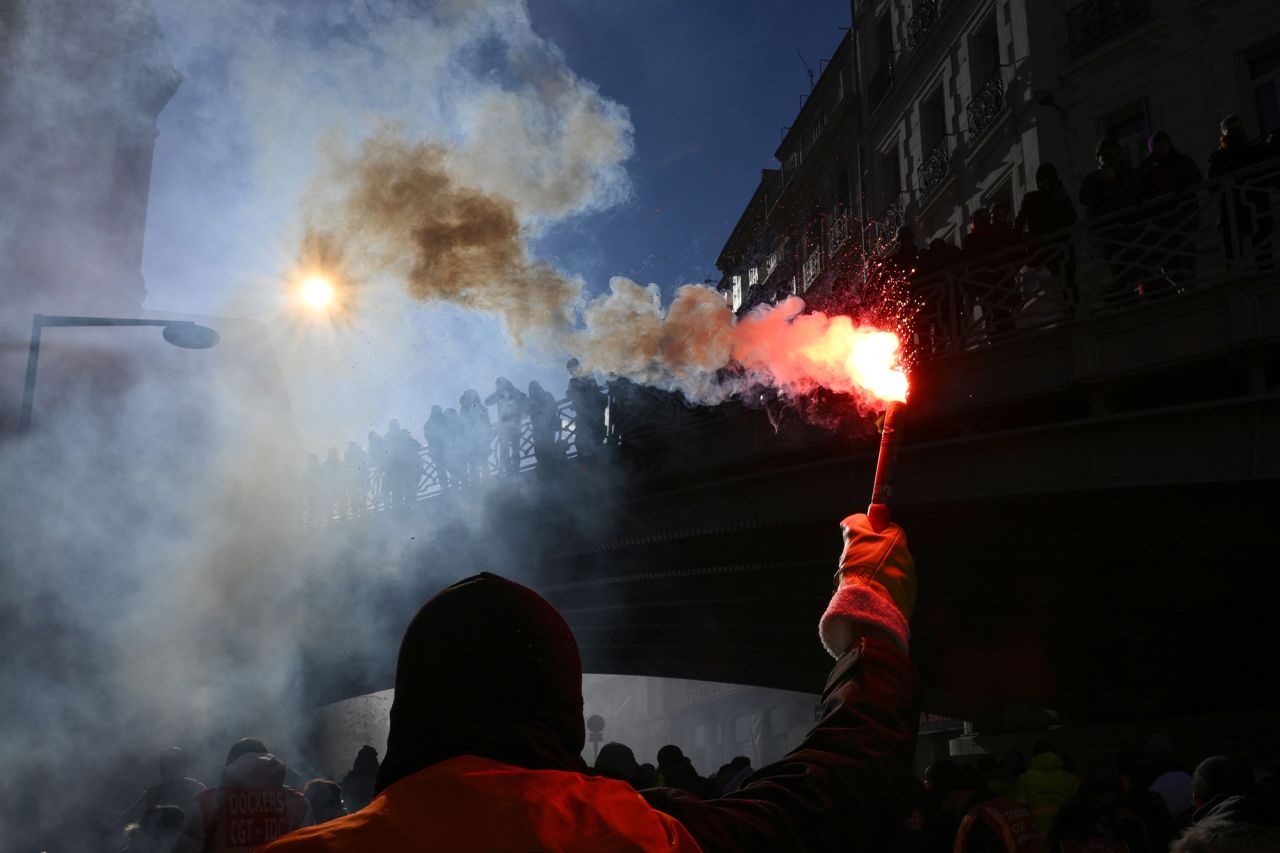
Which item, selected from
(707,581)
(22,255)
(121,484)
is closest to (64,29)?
(22,255)

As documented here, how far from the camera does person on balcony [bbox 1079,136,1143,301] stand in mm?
8898

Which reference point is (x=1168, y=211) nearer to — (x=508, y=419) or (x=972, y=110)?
(x=508, y=419)

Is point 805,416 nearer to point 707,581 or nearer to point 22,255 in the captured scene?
point 707,581

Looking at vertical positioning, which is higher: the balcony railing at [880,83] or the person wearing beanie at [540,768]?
the balcony railing at [880,83]

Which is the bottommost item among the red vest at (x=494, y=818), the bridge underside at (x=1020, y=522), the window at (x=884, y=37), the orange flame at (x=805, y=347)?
the red vest at (x=494, y=818)

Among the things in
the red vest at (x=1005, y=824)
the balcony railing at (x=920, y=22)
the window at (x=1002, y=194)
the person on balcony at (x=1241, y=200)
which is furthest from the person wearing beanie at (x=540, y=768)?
the balcony railing at (x=920, y=22)

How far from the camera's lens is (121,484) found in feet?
53.9

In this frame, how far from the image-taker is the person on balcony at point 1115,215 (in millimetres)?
8898

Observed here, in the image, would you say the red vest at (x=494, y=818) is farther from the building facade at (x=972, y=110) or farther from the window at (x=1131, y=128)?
the window at (x=1131, y=128)

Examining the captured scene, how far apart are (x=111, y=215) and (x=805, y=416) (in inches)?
706

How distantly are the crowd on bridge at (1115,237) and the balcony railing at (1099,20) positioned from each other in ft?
25.4

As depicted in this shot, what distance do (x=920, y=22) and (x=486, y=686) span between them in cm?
2310

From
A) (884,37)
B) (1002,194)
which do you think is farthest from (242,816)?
(884,37)

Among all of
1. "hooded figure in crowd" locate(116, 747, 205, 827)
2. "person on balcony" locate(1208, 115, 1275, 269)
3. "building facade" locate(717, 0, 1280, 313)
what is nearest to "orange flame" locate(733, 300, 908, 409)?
"building facade" locate(717, 0, 1280, 313)
